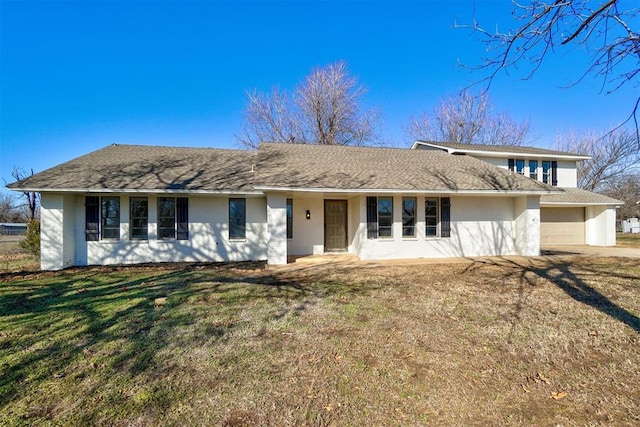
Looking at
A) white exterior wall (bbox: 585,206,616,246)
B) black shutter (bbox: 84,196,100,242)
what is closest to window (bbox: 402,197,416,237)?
black shutter (bbox: 84,196,100,242)

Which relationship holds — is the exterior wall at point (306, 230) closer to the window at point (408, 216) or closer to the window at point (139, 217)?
the window at point (408, 216)

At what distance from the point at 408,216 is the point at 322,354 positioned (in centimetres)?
850

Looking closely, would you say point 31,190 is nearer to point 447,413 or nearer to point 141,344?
point 141,344

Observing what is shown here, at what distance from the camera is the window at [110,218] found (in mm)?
10969

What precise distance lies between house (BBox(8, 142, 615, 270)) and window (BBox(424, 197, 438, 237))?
37mm

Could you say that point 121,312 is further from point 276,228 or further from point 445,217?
point 445,217

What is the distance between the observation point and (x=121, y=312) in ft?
18.0

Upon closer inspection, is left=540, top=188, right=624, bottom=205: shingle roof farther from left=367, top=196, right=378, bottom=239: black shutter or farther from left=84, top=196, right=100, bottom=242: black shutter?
left=84, top=196, right=100, bottom=242: black shutter

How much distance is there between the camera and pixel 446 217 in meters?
11.9

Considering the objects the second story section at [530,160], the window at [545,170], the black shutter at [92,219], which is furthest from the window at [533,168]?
the black shutter at [92,219]

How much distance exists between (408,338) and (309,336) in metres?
1.38

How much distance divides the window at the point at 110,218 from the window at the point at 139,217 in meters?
0.45

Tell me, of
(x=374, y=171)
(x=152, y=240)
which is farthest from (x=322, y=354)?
(x=152, y=240)

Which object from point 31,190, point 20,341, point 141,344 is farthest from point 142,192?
point 141,344
